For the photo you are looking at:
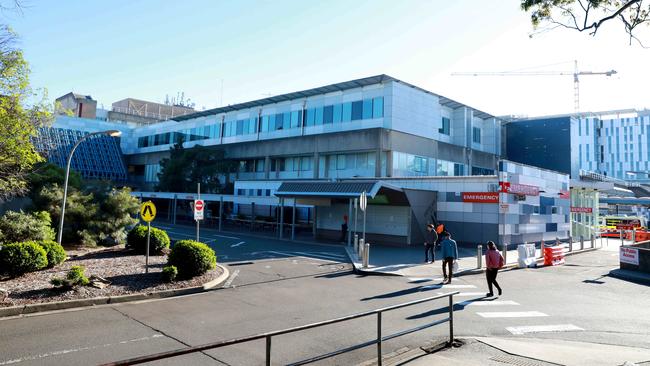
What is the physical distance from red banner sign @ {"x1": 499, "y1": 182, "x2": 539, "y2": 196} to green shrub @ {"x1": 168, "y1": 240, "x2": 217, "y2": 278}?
701 inches

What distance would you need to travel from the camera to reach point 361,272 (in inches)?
624

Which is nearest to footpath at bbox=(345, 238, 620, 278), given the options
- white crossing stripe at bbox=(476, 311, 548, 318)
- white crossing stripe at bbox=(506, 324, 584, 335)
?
white crossing stripe at bbox=(476, 311, 548, 318)

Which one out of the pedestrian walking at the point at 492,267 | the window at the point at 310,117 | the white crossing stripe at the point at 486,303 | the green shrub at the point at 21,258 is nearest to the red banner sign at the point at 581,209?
the window at the point at 310,117

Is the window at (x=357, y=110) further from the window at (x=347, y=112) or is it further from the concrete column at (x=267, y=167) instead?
the concrete column at (x=267, y=167)

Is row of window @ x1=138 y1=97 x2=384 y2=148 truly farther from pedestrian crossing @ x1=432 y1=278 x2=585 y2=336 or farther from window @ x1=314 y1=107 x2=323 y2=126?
pedestrian crossing @ x1=432 y1=278 x2=585 y2=336

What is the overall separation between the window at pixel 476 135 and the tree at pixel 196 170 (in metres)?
26.4

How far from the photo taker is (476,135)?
45344 millimetres

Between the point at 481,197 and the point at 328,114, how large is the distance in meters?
18.9

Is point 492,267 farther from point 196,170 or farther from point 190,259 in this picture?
point 196,170

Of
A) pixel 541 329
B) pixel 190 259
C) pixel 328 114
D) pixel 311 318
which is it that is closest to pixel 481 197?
pixel 541 329

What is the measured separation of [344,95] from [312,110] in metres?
4.02

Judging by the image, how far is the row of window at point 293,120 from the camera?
3675cm

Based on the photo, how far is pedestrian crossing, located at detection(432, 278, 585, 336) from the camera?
29.3 ft

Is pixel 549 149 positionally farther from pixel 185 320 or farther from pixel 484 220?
pixel 185 320
